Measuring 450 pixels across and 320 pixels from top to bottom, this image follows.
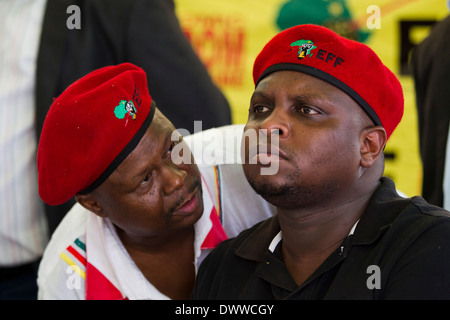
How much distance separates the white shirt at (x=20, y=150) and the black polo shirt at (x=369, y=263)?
77 centimetres

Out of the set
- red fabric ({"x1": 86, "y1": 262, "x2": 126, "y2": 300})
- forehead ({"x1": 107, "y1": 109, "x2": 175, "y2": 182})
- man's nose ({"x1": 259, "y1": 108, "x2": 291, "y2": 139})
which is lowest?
red fabric ({"x1": 86, "y1": 262, "x2": 126, "y2": 300})

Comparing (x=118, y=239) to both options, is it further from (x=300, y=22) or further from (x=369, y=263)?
(x=300, y=22)

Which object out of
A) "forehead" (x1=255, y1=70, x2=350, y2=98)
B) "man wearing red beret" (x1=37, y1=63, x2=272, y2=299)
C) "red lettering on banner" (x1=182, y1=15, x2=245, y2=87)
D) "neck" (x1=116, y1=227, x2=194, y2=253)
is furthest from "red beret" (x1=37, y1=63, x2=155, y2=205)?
"red lettering on banner" (x1=182, y1=15, x2=245, y2=87)

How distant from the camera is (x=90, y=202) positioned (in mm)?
1483

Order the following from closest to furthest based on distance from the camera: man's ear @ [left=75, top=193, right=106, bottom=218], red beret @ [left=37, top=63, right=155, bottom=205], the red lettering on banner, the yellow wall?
red beret @ [left=37, top=63, right=155, bottom=205]
man's ear @ [left=75, top=193, right=106, bottom=218]
the yellow wall
the red lettering on banner

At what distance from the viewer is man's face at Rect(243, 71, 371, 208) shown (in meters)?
1.12

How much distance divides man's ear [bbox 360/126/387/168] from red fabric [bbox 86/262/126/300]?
2.34 feet

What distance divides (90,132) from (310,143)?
501 millimetres

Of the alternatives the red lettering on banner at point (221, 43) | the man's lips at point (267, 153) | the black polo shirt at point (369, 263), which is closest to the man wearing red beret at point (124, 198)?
the black polo shirt at point (369, 263)

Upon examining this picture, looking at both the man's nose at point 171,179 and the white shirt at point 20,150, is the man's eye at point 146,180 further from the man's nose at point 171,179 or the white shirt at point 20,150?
the white shirt at point 20,150

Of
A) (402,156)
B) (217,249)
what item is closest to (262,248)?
(217,249)

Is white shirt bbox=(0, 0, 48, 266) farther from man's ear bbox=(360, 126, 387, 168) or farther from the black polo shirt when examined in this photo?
man's ear bbox=(360, 126, 387, 168)
